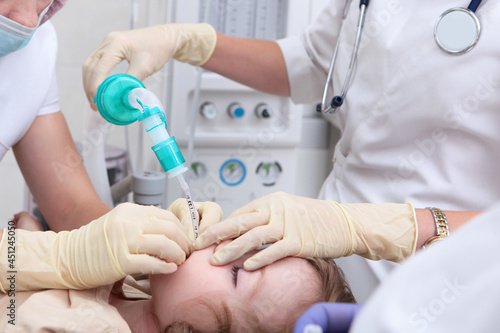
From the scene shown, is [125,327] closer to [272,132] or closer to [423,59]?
[423,59]

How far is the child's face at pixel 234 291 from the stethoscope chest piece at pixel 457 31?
0.57 meters

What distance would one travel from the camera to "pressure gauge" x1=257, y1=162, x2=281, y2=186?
2.23m

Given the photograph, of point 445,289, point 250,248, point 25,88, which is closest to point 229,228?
point 250,248

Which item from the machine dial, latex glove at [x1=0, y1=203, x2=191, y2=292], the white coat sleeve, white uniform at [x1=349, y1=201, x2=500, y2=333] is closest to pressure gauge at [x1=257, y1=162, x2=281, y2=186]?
the machine dial

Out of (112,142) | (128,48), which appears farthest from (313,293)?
(112,142)

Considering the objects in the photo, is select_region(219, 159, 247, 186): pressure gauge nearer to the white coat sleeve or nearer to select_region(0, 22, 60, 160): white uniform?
the white coat sleeve

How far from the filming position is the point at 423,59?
1.20 m

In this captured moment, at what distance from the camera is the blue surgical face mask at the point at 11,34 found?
113 cm

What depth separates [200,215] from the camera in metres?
1.21

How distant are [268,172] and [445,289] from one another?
1699 mm

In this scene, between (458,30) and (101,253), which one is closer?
(101,253)

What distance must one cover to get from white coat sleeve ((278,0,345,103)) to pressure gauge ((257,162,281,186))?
51 centimetres

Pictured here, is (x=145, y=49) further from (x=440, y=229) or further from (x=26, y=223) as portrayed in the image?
(x=440, y=229)

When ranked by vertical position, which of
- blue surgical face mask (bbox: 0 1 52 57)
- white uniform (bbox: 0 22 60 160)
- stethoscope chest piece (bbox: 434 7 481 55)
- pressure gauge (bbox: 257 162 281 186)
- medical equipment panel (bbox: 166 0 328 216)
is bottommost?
pressure gauge (bbox: 257 162 281 186)
